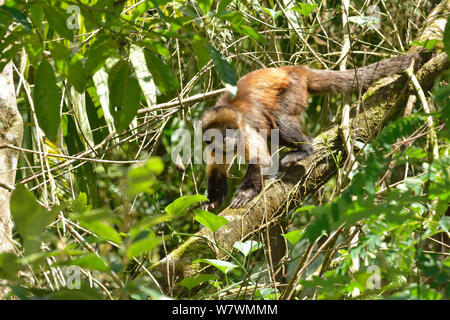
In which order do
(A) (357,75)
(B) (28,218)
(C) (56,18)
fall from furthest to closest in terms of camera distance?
(A) (357,75), (C) (56,18), (B) (28,218)

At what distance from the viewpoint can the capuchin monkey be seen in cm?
475

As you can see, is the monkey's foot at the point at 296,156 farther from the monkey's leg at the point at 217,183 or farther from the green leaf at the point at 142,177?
the green leaf at the point at 142,177

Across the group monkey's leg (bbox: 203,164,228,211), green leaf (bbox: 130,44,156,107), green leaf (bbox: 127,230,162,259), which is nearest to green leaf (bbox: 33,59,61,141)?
green leaf (bbox: 130,44,156,107)

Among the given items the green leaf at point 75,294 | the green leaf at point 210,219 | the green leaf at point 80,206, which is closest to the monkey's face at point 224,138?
the green leaf at point 210,219

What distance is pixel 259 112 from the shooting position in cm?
505

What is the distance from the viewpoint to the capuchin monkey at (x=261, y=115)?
4746 mm

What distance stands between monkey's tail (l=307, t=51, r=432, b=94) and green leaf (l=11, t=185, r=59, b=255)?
9.34 ft

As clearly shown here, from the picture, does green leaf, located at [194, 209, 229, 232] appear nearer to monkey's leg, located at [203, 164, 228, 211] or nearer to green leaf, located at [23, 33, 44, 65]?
green leaf, located at [23, 33, 44, 65]

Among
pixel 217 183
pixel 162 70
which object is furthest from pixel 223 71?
pixel 217 183

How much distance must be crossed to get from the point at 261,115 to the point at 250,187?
32.6 inches

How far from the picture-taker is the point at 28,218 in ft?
4.39

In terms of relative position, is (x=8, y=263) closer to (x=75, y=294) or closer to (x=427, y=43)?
(x=75, y=294)

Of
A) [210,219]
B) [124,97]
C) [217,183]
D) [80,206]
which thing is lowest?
[217,183]
